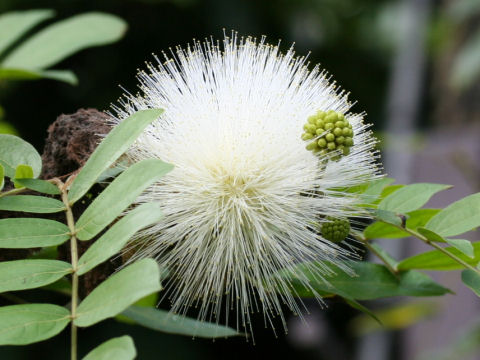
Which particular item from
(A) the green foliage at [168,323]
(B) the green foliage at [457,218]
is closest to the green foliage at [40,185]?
(A) the green foliage at [168,323]

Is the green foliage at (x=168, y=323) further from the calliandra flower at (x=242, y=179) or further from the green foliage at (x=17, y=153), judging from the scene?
the green foliage at (x=17, y=153)

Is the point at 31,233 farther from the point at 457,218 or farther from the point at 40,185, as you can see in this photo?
the point at 457,218

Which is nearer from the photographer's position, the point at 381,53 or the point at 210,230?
the point at 210,230

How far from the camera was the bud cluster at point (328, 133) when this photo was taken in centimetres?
143

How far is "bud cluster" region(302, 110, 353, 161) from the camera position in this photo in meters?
1.43

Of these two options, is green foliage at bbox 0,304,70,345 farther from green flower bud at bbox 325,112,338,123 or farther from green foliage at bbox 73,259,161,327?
green flower bud at bbox 325,112,338,123

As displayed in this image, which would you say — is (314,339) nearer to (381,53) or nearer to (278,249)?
(381,53)

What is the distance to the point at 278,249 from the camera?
1.50 m

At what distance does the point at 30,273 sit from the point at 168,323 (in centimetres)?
56

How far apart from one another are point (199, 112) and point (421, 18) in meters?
5.57

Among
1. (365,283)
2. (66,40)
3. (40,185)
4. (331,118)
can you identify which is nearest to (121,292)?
(40,185)

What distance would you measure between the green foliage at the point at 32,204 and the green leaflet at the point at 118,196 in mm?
90

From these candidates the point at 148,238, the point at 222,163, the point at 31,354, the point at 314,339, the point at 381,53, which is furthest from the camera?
the point at 381,53

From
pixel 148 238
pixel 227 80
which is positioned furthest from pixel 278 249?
pixel 227 80
